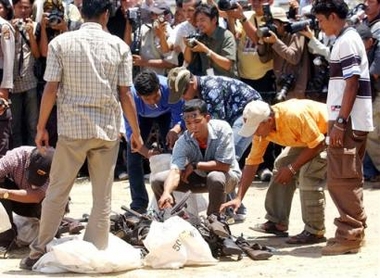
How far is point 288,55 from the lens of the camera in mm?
10844

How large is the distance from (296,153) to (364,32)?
236 centimetres

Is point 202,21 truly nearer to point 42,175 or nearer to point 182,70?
point 182,70

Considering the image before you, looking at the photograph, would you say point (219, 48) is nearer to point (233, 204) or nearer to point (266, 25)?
point (266, 25)

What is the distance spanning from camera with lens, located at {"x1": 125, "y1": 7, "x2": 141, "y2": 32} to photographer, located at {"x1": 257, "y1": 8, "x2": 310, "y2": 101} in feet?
4.74

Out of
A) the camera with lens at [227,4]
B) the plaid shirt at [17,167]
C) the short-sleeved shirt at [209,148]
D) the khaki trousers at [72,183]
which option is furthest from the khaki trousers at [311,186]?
the camera with lens at [227,4]

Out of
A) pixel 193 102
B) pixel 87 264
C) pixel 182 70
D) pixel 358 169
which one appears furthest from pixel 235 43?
pixel 87 264

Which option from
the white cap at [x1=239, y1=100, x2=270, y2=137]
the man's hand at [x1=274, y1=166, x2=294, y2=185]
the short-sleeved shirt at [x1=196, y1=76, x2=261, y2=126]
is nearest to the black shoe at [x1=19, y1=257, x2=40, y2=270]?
the white cap at [x1=239, y1=100, x2=270, y2=137]

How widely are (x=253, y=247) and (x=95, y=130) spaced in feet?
5.24

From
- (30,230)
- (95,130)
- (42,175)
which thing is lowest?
(30,230)

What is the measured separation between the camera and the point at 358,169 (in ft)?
25.5

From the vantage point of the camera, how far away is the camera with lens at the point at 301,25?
10695 millimetres

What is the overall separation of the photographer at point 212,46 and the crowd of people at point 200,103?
0.04 ft

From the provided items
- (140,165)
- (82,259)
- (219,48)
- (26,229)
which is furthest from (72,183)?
(219,48)

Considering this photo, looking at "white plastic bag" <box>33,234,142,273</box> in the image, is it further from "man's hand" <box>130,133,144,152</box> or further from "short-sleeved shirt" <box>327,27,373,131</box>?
"short-sleeved shirt" <box>327,27,373,131</box>
